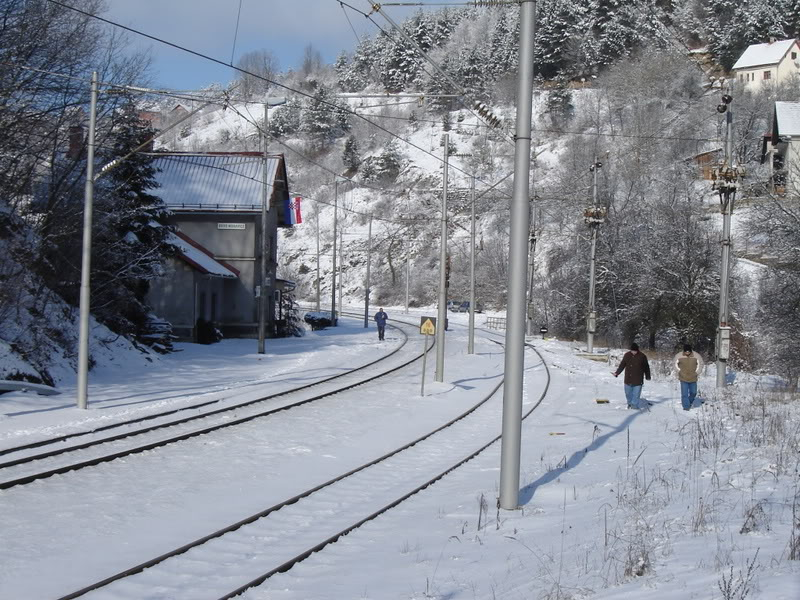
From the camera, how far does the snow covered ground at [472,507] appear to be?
7.12 m

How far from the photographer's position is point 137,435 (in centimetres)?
1534

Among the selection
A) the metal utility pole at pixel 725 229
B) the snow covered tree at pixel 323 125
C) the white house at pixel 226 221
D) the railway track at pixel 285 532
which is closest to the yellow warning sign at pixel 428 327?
the railway track at pixel 285 532

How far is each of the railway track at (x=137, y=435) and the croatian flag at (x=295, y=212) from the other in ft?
88.9

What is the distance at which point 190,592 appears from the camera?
24.0 feet

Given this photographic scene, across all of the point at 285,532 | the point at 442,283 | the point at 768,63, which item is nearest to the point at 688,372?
the point at 442,283

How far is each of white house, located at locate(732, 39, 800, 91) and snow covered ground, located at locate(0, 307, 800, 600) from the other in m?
87.6

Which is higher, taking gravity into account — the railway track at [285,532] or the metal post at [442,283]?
the metal post at [442,283]

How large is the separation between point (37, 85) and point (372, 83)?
143 m

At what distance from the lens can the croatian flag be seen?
49.9 meters

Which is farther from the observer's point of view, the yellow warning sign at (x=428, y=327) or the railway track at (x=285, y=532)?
the yellow warning sign at (x=428, y=327)

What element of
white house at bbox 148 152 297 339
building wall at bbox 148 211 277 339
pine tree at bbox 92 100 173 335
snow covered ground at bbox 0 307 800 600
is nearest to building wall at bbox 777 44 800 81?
white house at bbox 148 152 297 339

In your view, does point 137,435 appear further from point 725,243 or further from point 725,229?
point 725,229

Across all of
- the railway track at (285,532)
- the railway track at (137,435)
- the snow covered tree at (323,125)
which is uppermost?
the snow covered tree at (323,125)

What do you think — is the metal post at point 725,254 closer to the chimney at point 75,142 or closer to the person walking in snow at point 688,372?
the person walking in snow at point 688,372
